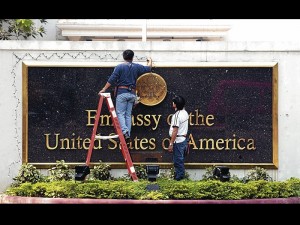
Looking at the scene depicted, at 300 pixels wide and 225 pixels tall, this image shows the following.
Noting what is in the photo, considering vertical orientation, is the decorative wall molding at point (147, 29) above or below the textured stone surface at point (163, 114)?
above

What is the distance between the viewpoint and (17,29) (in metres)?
18.0

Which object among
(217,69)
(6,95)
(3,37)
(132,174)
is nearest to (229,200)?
(132,174)

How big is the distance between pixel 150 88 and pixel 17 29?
11.9ft

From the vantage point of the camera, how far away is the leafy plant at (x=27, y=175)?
15.5 meters

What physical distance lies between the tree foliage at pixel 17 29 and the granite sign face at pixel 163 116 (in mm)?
2101

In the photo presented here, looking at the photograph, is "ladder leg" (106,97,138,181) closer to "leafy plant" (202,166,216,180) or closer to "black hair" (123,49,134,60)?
"black hair" (123,49,134,60)

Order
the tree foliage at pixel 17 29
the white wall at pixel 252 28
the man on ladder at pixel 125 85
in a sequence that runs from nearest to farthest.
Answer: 1. the man on ladder at pixel 125 85
2. the tree foliage at pixel 17 29
3. the white wall at pixel 252 28

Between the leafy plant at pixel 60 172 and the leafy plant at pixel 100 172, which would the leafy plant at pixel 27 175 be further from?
the leafy plant at pixel 100 172

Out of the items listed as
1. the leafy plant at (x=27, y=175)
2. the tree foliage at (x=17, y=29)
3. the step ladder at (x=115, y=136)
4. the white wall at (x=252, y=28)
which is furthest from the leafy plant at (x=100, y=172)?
the white wall at (x=252, y=28)

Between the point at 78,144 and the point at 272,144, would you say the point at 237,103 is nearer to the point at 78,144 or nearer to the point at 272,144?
the point at 272,144

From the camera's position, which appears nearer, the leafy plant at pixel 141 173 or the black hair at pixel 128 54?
the black hair at pixel 128 54

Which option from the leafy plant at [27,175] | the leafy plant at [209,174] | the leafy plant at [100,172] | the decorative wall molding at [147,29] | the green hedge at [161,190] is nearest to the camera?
the green hedge at [161,190]

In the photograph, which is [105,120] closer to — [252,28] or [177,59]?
[177,59]

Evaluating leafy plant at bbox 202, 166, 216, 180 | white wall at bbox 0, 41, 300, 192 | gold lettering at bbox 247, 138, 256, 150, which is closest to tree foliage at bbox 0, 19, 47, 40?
white wall at bbox 0, 41, 300, 192
